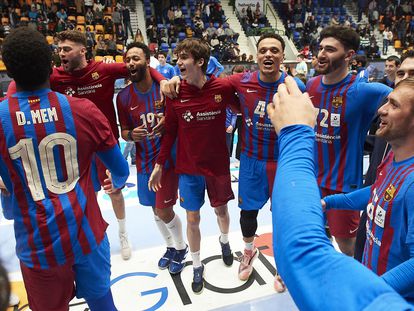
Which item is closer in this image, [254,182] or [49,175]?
[49,175]

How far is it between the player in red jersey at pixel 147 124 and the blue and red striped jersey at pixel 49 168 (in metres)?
1.43

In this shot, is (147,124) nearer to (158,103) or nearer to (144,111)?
(144,111)

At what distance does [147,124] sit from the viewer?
346cm

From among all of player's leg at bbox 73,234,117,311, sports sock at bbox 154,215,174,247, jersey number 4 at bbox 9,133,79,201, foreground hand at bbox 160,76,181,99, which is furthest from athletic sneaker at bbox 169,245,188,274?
jersey number 4 at bbox 9,133,79,201

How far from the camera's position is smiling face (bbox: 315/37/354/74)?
288cm

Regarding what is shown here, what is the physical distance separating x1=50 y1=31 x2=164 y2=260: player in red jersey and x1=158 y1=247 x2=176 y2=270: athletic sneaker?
3.30 feet

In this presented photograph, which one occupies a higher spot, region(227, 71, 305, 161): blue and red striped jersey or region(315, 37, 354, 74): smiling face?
region(315, 37, 354, 74): smiling face

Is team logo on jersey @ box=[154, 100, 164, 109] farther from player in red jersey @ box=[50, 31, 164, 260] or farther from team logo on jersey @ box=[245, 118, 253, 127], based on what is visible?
team logo on jersey @ box=[245, 118, 253, 127]

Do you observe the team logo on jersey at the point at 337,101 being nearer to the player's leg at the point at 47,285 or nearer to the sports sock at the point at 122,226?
the player's leg at the point at 47,285

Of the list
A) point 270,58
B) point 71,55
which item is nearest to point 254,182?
point 270,58

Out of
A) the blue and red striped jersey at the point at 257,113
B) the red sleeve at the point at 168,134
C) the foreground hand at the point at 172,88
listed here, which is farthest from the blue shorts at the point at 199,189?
the foreground hand at the point at 172,88

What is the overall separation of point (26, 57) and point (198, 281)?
7.75 ft

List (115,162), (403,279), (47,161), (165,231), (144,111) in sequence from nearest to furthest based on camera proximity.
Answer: (403,279) < (47,161) < (115,162) < (144,111) < (165,231)

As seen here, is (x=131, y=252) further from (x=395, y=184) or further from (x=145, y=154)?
(x=395, y=184)
